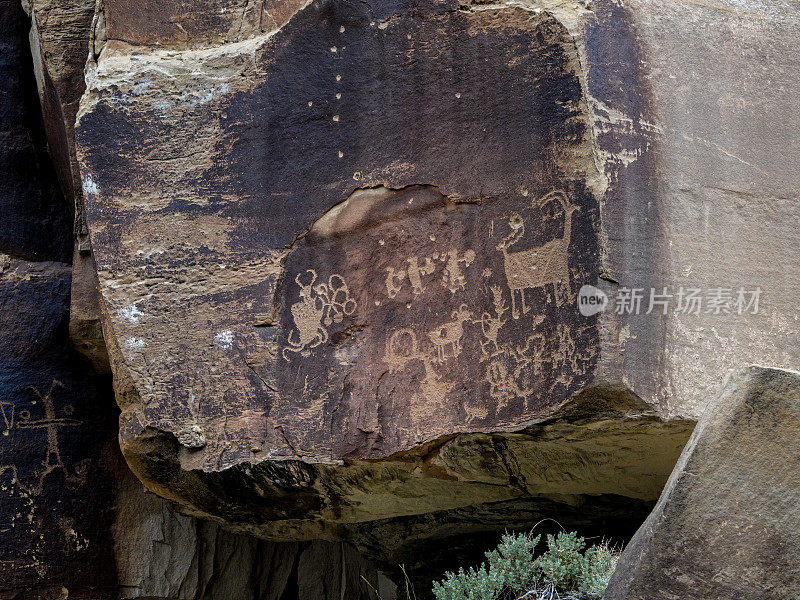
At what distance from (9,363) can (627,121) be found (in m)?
2.43

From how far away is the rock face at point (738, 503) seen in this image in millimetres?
1840

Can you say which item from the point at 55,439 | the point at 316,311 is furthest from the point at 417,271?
the point at 55,439

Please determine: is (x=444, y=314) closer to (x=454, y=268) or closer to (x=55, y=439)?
(x=454, y=268)

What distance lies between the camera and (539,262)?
2.71m

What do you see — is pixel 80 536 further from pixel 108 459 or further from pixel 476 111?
pixel 476 111

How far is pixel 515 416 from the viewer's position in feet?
8.79

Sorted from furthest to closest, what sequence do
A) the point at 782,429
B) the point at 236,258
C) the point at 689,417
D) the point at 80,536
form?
the point at 80,536 < the point at 236,258 < the point at 689,417 < the point at 782,429

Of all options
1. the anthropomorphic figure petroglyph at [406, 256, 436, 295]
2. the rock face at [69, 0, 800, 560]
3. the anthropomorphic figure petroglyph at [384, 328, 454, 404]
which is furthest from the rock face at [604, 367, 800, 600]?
the anthropomorphic figure petroglyph at [406, 256, 436, 295]

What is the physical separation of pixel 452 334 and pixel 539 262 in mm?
325

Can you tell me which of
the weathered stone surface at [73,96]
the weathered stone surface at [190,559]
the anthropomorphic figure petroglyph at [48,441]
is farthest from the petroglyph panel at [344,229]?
the weathered stone surface at [190,559]

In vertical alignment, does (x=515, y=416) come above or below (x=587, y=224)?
below

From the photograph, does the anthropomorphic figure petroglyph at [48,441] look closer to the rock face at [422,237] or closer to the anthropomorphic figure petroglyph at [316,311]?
the rock face at [422,237]

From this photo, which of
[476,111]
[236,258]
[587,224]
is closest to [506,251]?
[587,224]

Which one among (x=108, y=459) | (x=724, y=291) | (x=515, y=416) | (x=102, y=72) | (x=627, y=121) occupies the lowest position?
(x=108, y=459)
